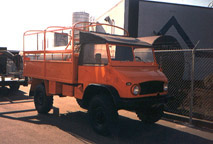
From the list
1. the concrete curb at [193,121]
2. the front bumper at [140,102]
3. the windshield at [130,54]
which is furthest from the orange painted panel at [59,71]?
the concrete curb at [193,121]

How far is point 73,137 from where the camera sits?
479 centimetres

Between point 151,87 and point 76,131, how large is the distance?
7.39ft

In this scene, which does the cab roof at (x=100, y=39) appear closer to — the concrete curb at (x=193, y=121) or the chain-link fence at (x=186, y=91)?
the chain-link fence at (x=186, y=91)

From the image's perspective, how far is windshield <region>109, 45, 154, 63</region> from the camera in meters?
5.25

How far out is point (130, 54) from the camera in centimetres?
547

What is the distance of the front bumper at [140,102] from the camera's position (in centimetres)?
439

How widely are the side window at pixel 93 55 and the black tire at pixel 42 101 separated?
211 cm

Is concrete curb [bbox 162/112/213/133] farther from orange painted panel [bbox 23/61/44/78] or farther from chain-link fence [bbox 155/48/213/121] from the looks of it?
orange painted panel [bbox 23/61/44/78]

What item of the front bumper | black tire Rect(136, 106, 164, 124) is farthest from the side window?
black tire Rect(136, 106, 164, 124)

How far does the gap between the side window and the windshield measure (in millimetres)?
213

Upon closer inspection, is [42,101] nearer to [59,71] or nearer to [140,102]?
[59,71]

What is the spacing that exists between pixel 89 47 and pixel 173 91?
193 inches

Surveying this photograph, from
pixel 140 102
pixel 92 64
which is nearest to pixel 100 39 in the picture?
pixel 92 64

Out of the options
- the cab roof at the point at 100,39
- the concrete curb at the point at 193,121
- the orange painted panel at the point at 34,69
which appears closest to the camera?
the cab roof at the point at 100,39
